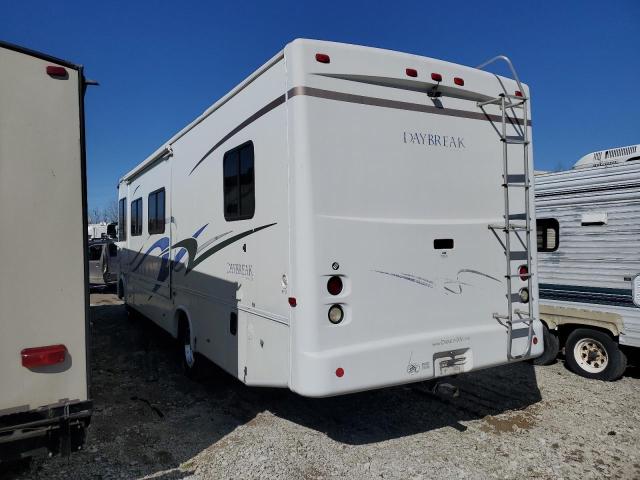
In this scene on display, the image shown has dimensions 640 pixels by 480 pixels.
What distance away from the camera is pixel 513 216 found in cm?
457

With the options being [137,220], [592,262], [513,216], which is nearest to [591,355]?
[592,262]

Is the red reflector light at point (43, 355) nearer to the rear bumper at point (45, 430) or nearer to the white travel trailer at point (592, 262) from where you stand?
the rear bumper at point (45, 430)

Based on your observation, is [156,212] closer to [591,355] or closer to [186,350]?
[186,350]

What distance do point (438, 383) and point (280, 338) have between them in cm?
151

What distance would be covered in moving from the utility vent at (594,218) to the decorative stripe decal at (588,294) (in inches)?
31.6

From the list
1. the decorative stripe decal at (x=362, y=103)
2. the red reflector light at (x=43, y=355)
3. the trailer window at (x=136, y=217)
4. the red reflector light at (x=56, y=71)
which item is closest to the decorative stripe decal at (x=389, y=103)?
the decorative stripe decal at (x=362, y=103)

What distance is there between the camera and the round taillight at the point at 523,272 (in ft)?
14.9

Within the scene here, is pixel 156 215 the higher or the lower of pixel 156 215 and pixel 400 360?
the higher

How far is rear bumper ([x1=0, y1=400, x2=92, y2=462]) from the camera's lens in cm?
283

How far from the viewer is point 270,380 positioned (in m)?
3.98

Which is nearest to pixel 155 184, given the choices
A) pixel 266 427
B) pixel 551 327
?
pixel 266 427

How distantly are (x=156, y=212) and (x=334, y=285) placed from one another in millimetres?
4454

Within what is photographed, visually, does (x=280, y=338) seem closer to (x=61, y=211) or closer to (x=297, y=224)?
(x=297, y=224)

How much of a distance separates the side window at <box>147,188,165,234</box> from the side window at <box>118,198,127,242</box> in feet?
6.91
